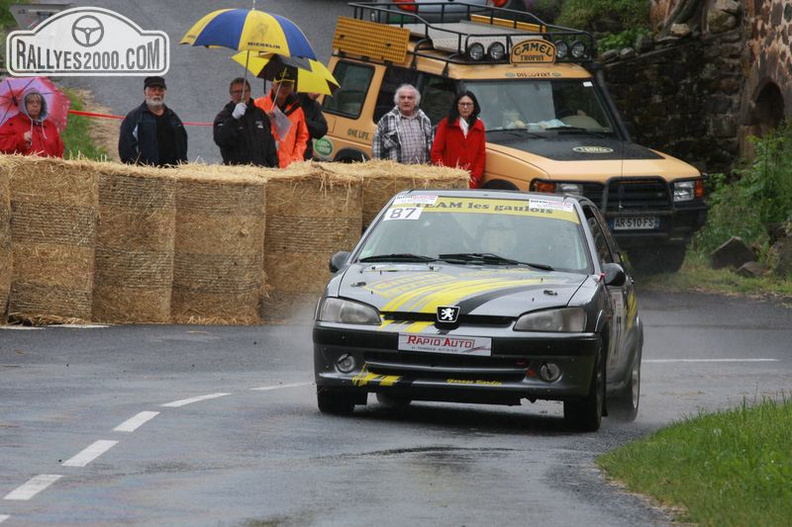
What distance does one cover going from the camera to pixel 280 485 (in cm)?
920

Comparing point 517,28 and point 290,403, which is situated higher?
point 517,28

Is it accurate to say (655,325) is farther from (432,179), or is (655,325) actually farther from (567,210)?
(567,210)

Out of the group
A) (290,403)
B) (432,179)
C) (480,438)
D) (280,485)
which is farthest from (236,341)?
(280,485)

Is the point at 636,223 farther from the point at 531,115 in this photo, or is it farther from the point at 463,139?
the point at 463,139

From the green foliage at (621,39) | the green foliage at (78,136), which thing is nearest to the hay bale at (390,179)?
the green foliage at (78,136)

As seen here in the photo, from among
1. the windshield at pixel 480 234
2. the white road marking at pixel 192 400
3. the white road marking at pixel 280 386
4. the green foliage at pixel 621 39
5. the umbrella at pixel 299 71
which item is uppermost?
the green foliage at pixel 621 39

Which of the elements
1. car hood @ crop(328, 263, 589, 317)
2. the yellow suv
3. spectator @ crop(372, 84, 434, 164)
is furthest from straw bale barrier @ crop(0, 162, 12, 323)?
the yellow suv

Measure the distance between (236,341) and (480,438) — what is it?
6.20 m

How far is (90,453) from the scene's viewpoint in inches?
396

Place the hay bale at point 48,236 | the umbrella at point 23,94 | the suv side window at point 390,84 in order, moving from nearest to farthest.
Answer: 1. the hay bale at point 48,236
2. the umbrella at point 23,94
3. the suv side window at point 390,84

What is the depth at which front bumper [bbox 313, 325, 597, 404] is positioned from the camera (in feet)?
38.7

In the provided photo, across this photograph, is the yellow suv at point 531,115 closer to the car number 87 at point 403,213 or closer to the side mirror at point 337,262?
the car number 87 at point 403,213

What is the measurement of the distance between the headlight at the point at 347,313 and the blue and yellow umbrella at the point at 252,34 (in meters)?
8.05

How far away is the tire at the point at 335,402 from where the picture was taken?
1235 cm
